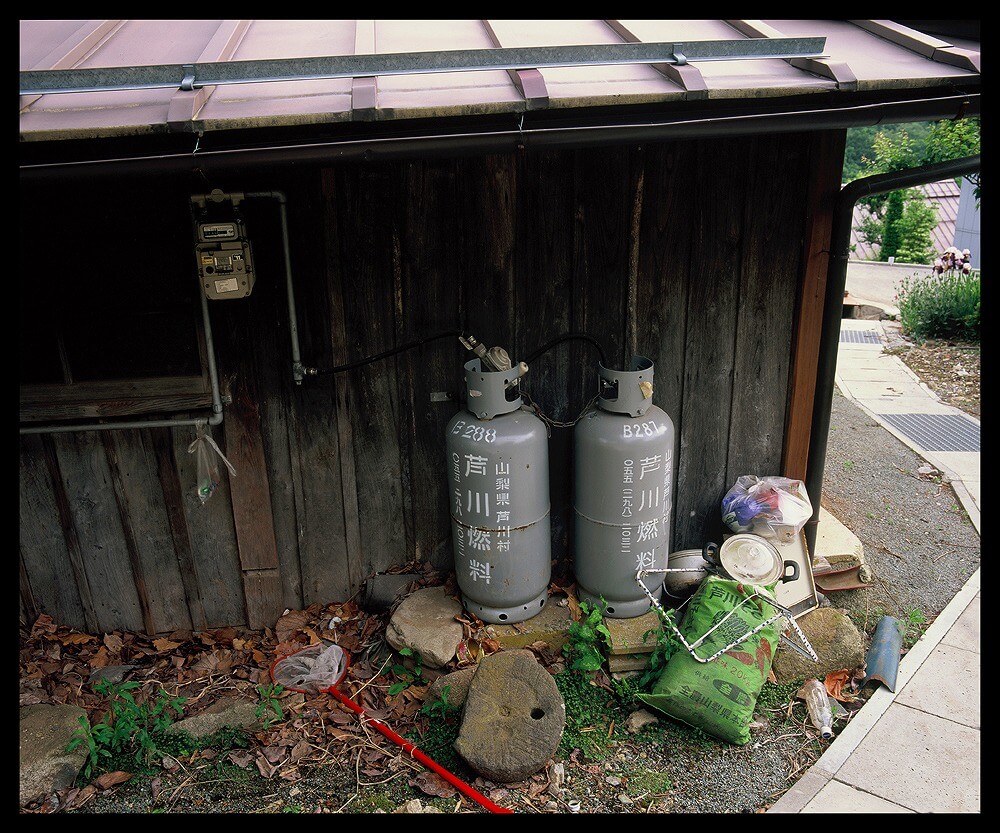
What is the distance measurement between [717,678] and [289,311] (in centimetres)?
319

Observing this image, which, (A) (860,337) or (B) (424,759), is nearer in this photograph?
(B) (424,759)

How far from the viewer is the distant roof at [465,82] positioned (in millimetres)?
3092

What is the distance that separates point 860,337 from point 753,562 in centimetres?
889

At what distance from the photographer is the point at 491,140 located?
3236mm

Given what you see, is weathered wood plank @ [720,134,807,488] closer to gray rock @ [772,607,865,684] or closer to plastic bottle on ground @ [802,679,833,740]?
gray rock @ [772,607,865,684]

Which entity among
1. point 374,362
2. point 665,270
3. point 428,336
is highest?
point 665,270

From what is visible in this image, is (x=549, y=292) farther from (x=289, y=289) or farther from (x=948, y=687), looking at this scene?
(x=948, y=687)

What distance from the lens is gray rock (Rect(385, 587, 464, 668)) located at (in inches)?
170

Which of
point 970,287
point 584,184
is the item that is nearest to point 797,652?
point 584,184

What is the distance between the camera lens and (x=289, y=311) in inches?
169

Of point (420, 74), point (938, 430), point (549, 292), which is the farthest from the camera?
point (938, 430)

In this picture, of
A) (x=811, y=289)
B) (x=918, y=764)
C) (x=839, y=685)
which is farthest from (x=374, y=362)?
(x=918, y=764)

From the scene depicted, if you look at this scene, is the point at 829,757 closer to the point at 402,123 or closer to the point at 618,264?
the point at 618,264

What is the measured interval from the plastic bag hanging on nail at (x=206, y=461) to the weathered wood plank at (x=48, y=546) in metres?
0.90
